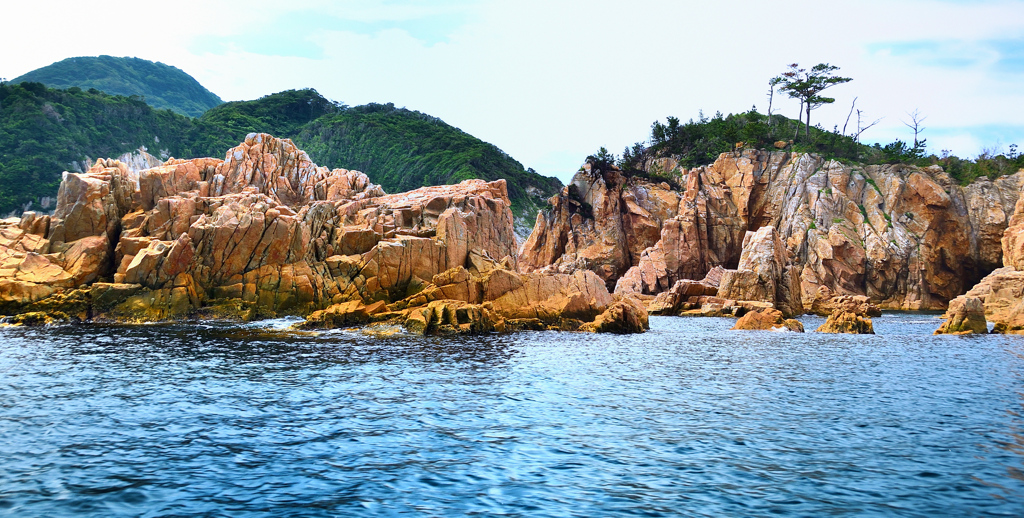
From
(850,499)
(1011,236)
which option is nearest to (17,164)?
(850,499)

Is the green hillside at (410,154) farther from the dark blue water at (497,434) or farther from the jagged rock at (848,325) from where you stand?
the dark blue water at (497,434)

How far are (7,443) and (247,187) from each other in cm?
4766

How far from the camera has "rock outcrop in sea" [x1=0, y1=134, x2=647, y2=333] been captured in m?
42.2

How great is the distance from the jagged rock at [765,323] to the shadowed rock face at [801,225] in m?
27.8

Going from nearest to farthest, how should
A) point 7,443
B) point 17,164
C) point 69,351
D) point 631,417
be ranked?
1. point 7,443
2. point 631,417
3. point 69,351
4. point 17,164

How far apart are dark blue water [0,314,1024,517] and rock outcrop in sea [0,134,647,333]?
13.0m

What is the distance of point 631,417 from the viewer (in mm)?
17891

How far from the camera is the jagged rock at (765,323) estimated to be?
48.6 metres

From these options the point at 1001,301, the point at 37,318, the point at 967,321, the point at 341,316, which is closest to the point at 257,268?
the point at 341,316

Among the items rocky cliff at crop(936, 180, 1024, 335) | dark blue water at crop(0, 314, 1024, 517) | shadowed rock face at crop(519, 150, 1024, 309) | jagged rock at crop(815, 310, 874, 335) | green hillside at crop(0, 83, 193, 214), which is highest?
green hillside at crop(0, 83, 193, 214)

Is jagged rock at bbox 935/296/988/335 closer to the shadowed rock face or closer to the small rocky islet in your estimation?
the small rocky islet

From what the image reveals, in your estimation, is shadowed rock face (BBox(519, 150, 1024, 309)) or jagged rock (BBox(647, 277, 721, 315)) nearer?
jagged rock (BBox(647, 277, 721, 315))

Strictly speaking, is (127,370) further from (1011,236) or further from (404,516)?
(1011,236)

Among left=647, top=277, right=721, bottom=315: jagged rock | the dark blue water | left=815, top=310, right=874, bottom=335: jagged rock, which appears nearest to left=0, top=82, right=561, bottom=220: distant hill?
left=647, top=277, right=721, bottom=315: jagged rock
